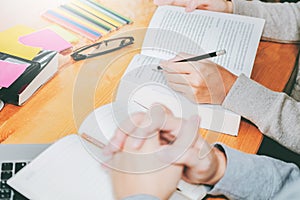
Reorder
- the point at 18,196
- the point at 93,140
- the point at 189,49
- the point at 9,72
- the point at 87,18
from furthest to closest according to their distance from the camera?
the point at 87,18, the point at 189,49, the point at 9,72, the point at 93,140, the point at 18,196

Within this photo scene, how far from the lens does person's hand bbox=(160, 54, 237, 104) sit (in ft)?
3.26

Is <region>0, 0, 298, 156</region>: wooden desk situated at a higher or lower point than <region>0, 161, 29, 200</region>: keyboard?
higher

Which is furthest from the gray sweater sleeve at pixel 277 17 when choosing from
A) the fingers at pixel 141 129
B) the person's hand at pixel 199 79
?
the fingers at pixel 141 129

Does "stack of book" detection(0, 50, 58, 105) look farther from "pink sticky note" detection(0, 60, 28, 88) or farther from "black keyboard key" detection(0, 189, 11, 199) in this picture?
"black keyboard key" detection(0, 189, 11, 199)

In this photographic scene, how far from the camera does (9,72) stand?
3.26ft

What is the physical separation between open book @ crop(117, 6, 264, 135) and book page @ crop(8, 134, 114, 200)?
19 centimetres

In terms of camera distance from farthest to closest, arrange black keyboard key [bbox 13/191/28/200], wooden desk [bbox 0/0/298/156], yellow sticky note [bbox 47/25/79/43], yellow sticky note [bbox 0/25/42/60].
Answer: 1. yellow sticky note [bbox 47/25/79/43]
2. yellow sticky note [bbox 0/25/42/60]
3. wooden desk [bbox 0/0/298/156]
4. black keyboard key [bbox 13/191/28/200]

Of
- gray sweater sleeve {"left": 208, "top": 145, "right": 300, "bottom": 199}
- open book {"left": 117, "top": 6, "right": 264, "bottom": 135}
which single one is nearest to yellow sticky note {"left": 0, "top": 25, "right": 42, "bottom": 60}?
open book {"left": 117, "top": 6, "right": 264, "bottom": 135}

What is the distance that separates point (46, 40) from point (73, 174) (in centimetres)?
45

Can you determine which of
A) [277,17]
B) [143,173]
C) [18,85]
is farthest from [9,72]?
[277,17]

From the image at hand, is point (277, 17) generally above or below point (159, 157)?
above

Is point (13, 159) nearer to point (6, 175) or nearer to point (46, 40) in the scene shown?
point (6, 175)

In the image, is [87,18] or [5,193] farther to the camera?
[87,18]

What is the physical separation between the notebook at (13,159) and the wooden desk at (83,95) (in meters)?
0.02
